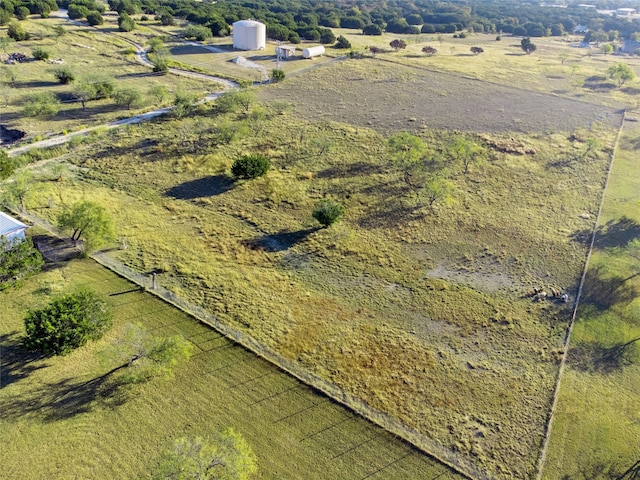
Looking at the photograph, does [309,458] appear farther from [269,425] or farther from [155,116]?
[155,116]

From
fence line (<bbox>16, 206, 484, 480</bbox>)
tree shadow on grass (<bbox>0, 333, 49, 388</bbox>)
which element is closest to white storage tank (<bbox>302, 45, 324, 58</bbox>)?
fence line (<bbox>16, 206, 484, 480</bbox>)

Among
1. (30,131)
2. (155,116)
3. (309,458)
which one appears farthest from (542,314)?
(30,131)

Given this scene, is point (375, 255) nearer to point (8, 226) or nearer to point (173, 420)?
point (173, 420)

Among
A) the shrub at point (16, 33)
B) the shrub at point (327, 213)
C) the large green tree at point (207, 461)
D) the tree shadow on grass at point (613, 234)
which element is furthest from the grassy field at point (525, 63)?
the large green tree at point (207, 461)

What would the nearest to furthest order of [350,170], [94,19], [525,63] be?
1. [350,170]
2. [525,63]
3. [94,19]

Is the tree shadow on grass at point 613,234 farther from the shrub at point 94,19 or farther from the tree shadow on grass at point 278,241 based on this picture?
the shrub at point 94,19

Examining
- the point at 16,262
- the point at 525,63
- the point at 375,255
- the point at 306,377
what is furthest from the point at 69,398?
the point at 525,63

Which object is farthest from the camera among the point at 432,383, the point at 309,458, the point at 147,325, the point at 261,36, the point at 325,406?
the point at 261,36
